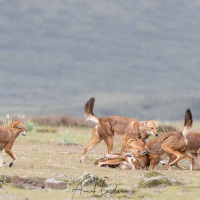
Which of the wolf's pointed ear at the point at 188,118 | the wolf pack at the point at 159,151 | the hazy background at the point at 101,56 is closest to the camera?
the wolf pack at the point at 159,151

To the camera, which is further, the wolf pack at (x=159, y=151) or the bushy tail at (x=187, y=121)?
the bushy tail at (x=187, y=121)

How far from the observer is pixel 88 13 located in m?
150

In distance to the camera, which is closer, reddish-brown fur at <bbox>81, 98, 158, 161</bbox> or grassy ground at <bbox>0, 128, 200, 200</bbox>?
grassy ground at <bbox>0, 128, 200, 200</bbox>

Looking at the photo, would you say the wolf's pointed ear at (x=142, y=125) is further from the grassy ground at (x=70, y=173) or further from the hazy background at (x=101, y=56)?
the hazy background at (x=101, y=56)

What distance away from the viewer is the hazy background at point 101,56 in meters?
96.5

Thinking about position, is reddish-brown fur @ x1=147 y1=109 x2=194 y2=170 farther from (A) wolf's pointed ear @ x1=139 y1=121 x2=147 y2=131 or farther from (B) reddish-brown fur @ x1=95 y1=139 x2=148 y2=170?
(A) wolf's pointed ear @ x1=139 y1=121 x2=147 y2=131

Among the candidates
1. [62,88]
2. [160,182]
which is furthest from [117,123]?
[62,88]

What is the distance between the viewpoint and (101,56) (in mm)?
130875

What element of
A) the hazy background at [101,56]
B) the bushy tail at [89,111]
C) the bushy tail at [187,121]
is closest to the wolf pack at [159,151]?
the bushy tail at [187,121]

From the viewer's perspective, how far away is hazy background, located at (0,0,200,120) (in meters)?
96.5

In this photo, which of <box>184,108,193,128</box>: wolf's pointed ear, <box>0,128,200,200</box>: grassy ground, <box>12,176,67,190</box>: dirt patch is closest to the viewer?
<box>0,128,200,200</box>: grassy ground

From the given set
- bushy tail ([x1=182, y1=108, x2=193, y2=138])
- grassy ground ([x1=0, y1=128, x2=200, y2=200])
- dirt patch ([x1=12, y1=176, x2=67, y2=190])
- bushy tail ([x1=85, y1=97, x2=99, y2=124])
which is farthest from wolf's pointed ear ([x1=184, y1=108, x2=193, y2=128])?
dirt patch ([x1=12, y1=176, x2=67, y2=190])
